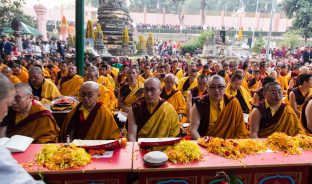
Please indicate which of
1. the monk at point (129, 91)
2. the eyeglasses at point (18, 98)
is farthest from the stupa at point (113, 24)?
the eyeglasses at point (18, 98)

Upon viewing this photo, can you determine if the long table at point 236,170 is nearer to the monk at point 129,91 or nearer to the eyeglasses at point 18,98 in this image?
the eyeglasses at point 18,98

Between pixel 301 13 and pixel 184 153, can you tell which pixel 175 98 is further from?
pixel 301 13

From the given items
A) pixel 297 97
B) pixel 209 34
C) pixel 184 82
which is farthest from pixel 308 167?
pixel 209 34

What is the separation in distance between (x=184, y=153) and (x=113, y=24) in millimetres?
18554

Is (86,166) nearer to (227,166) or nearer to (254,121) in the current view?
(227,166)

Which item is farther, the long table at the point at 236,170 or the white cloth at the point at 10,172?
the long table at the point at 236,170

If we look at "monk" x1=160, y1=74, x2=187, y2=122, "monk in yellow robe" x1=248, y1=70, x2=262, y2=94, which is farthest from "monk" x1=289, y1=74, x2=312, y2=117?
"monk" x1=160, y1=74, x2=187, y2=122

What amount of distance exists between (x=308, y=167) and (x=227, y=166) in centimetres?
94

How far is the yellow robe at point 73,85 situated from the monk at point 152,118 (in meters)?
3.63

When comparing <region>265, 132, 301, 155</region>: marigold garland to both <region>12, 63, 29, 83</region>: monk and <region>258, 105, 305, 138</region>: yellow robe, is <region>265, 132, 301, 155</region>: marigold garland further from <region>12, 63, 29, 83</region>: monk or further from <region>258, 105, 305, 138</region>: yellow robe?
<region>12, 63, 29, 83</region>: monk

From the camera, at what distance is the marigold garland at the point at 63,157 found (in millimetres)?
2822

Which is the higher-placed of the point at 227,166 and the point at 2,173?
the point at 2,173

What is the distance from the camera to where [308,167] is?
123 inches

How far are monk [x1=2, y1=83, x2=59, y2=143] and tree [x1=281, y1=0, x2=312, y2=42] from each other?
103 ft
